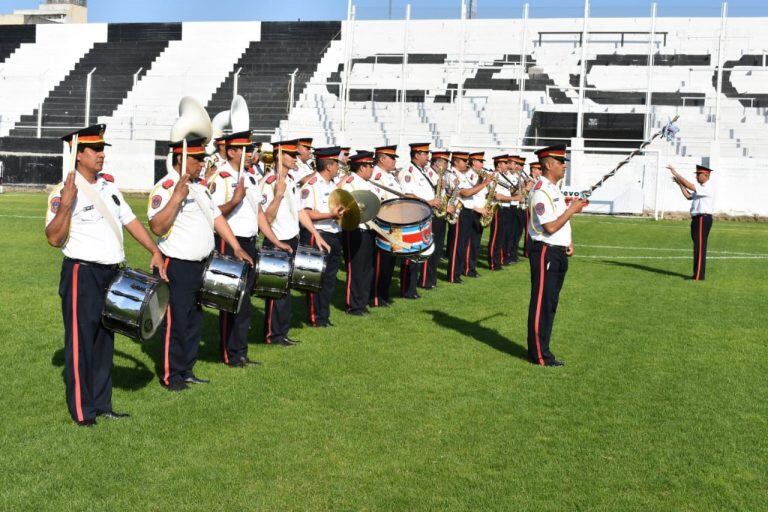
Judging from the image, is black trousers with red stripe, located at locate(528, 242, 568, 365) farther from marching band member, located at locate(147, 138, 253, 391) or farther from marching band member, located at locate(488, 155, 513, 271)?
marching band member, located at locate(488, 155, 513, 271)

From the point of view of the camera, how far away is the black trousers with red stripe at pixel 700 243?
13.7 meters

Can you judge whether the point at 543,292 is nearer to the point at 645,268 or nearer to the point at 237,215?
the point at 237,215

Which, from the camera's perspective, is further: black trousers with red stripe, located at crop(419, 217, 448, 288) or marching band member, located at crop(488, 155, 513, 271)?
marching band member, located at crop(488, 155, 513, 271)

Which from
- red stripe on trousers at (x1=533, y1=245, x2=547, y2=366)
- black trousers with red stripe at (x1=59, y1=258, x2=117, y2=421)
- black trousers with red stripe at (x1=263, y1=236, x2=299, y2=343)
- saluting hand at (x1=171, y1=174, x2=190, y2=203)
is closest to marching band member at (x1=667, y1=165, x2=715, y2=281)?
red stripe on trousers at (x1=533, y1=245, x2=547, y2=366)

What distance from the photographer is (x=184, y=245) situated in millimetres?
6402

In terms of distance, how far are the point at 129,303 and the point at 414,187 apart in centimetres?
617

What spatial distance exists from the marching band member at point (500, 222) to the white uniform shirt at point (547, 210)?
6895 mm

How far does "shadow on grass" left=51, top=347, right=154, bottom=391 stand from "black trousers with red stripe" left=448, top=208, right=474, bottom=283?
6.35 metres

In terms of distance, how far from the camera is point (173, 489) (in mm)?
4703

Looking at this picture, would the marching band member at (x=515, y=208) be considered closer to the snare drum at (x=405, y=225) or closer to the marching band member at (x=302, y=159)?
the marching band member at (x=302, y=159)

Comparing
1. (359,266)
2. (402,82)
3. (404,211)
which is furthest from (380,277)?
(402,82)

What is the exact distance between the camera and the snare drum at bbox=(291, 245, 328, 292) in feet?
27.2

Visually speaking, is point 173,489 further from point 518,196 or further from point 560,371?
point 518,196

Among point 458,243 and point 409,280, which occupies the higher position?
point 458,243
